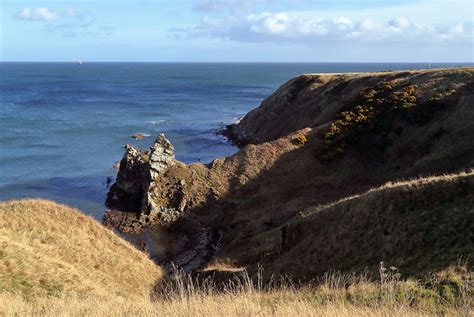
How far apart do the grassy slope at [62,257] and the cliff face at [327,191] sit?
7.14 meters

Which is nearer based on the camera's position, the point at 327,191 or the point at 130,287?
the point at 130,287

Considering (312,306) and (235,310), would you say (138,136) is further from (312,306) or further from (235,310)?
(235,310)

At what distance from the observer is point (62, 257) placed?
27438 mm

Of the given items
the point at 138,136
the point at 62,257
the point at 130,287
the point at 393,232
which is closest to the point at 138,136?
the point at 138,136

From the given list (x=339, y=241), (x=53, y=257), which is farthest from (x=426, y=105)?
(x=53, y=257)

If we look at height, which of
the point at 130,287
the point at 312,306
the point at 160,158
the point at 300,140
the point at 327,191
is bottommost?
the point at 130,287

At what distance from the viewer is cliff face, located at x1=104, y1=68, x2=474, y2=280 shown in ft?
80.4

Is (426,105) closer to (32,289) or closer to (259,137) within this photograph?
(259,137)

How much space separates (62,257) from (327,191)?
2600cm

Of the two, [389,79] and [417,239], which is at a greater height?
[389,79]

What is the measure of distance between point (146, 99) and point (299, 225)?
455ft

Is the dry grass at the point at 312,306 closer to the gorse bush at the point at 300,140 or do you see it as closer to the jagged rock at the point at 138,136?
the gorse bush at the point at 300,140

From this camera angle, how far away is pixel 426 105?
49344 millimetres

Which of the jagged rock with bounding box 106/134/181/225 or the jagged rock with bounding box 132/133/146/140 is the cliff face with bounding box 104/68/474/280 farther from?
the jagged rock with bounding box 132/133/146/140
